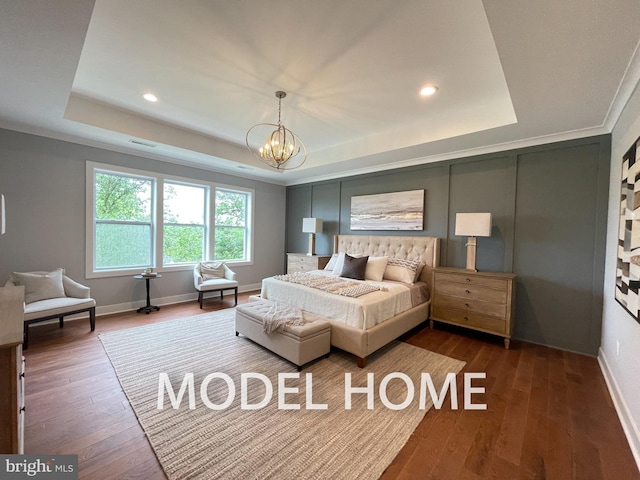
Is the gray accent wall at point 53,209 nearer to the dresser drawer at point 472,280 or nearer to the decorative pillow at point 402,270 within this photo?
the decorative pillow at point 402,270

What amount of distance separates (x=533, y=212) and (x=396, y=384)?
9.21 ft

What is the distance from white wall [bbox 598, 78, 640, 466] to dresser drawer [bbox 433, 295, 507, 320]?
0.88 m

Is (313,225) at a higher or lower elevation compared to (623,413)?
higher

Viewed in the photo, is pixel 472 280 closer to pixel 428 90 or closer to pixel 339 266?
pixel 339 266

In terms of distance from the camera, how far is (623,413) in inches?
76.0

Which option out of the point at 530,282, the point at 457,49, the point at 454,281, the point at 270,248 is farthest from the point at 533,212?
the point at 270,248

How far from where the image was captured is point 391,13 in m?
1.78

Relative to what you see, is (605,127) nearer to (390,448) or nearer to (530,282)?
(530,282)

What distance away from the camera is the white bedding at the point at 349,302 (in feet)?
9.03

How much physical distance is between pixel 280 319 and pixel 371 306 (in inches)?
38.3

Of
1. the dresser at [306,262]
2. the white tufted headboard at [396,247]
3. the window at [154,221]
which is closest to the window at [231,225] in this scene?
the window at [154,221]

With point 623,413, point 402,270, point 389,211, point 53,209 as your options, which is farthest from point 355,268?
point 53,209

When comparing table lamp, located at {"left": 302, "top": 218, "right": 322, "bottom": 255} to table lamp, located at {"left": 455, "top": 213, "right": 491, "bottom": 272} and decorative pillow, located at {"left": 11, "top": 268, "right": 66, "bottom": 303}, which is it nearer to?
table lamp, located at {"left": 455, "top": 213, "right": 491, "bottom": 272}

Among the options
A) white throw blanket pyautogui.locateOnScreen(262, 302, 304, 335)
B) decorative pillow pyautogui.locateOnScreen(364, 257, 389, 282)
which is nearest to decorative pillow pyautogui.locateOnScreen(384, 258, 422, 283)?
decorative pillow pyautogui.locateOnScreen(364, 257, 389, 282)
